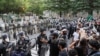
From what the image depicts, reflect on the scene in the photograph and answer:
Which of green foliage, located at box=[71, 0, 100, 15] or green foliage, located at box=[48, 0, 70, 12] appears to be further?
green foliage, located at box=[48, 0, 70, 12]

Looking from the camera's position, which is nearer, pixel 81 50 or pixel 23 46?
pixel 81 50

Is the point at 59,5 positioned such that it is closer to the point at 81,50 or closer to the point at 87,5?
the point at 87,5

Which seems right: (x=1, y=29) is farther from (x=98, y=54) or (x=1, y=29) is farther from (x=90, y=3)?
(x=90, y=3)

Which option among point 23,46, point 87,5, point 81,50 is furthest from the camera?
point 87,5

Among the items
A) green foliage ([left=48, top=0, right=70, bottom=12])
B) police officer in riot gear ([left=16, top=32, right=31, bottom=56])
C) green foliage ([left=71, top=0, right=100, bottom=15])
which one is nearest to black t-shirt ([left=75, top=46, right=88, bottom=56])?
police officer in riot gear ([left=16, top=32, right=31, bottom=56])

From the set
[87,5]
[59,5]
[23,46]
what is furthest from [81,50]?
[59,5]

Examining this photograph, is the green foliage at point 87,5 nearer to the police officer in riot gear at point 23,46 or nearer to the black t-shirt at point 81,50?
the police officer in riot gear at point 23,46

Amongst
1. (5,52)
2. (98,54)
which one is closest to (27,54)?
(5,52)

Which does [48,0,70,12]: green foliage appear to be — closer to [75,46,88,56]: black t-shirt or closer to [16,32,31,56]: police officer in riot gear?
[16,32,31,56]: police officer in riot gear

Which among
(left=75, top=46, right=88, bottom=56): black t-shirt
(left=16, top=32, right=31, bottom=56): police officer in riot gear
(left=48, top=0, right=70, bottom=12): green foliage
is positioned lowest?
(left=48, top=0, right=70, bottom=12): green foliage

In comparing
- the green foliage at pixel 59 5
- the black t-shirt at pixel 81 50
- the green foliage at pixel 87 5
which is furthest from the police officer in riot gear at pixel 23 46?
the green foliage at pixel 59 5

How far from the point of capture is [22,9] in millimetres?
69250

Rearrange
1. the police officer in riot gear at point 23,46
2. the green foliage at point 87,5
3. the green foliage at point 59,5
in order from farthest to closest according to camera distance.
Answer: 1. the green foliage at point 59,5
2. the green foliage at point 87,5
3. the police officer in riot gear at point 23,46

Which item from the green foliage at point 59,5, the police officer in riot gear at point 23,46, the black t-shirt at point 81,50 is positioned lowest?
the green foliage at point 59,5
